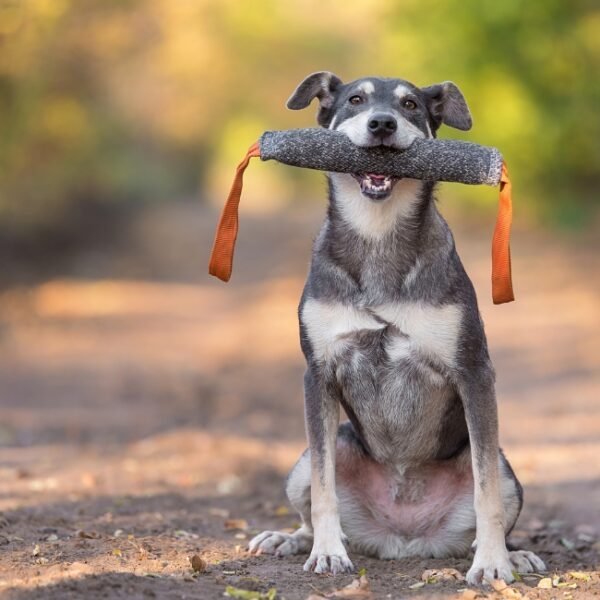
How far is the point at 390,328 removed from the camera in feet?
17.6

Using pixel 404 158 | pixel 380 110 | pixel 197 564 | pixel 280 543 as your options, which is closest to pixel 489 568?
pixel 280 543

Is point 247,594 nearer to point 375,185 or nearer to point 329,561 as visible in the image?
point 329,561

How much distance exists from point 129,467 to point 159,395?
3210 millimetres

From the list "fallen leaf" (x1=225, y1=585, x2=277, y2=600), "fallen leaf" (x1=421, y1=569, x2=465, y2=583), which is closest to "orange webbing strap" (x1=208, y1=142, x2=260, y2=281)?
"fallen leaf" (x1=225, y1=585, x2=277, y2=600)

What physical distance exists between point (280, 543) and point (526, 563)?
125 cm

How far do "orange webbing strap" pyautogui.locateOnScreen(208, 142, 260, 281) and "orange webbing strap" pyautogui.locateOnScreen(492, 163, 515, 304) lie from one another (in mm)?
1243

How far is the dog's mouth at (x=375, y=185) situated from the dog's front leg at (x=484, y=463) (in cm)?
100

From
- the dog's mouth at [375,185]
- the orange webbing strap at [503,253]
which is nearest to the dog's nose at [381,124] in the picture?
the dog's mouth at [375,185]

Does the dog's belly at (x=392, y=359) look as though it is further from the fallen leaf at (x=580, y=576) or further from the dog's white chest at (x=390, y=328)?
the fallen leaf at (x=580, y=576)

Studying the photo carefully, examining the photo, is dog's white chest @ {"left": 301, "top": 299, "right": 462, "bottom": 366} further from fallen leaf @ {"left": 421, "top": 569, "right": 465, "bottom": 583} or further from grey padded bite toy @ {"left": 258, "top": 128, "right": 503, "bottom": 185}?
fallen leaf @ {"left": 421, "top": 569, "right": 465, "bottom": 583}

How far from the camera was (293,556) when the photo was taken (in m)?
5.85

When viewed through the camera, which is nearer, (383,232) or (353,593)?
(353,593)

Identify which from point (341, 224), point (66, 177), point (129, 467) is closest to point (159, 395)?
point (129, 467)

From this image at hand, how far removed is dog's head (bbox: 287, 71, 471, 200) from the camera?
5.50m
